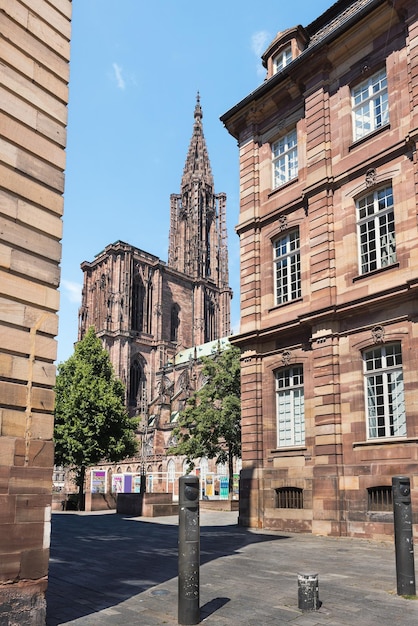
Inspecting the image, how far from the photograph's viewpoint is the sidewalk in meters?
7.30

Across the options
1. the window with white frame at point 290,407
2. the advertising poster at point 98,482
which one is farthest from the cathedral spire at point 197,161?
the window with white frame at point 290,407

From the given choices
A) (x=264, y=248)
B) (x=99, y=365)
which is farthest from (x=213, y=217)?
(x=264, y=248)

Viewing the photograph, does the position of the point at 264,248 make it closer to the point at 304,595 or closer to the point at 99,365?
the point at 304,595

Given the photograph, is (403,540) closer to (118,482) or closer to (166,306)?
(118,482)

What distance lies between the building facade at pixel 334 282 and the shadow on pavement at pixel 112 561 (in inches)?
99.8

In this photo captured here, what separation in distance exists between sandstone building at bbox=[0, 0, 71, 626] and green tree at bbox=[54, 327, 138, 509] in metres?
31.0

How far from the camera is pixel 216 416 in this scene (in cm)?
3425

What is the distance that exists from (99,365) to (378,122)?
31.2 metres

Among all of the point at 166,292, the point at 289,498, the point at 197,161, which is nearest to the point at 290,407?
the point at 289,498

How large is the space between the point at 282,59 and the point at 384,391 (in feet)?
46.6

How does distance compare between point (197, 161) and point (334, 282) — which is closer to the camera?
point (334, 282)

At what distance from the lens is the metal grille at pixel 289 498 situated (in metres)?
18.7

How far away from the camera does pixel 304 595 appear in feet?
→ 25.0

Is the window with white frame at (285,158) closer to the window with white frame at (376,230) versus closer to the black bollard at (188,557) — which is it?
the window with white frame at (376,230)
